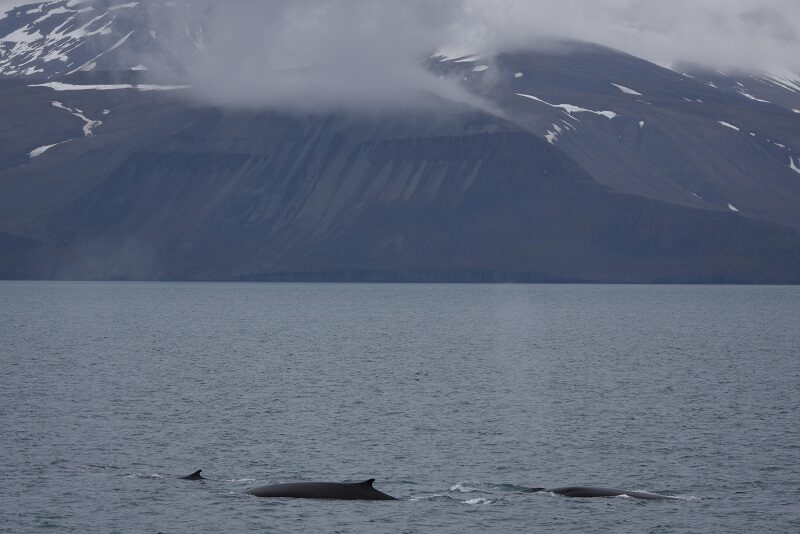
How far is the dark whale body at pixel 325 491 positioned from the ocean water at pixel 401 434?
0.64 meters

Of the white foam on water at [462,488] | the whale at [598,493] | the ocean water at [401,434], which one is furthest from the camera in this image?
the white foam on water at [462,488]

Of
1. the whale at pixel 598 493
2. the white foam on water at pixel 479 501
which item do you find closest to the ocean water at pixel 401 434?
the white foam on water at pixel 479 501

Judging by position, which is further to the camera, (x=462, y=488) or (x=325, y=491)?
(x=462, y=488)

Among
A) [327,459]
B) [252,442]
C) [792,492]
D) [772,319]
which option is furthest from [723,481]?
[772,319]

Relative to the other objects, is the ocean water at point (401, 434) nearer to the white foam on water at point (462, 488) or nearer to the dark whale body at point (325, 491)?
the white foam on water at point (462, 488)

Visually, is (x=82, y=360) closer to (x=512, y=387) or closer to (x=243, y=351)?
(x=243, y=351)

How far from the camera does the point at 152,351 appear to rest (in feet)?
376

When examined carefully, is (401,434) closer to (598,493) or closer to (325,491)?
(325,491)

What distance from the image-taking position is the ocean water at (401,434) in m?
46.1

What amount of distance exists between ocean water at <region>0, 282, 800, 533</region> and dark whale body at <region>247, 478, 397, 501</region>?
640 millimetres

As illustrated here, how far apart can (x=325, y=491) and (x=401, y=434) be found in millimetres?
14985

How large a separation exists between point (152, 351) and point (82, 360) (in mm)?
12142

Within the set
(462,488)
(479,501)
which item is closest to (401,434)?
(462,488)

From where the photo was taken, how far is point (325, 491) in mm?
48406
